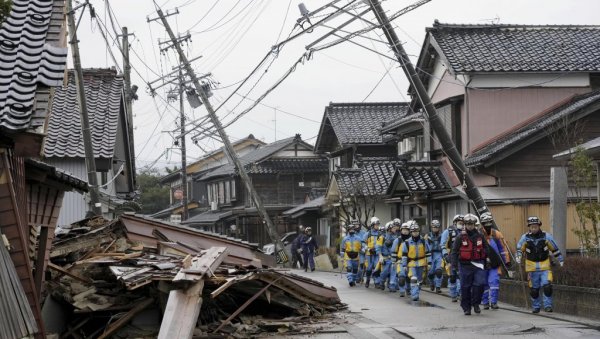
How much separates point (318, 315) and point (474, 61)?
16.0 meters

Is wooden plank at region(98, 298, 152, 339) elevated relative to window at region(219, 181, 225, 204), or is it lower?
lower

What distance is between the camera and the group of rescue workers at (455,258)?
59.0 feet

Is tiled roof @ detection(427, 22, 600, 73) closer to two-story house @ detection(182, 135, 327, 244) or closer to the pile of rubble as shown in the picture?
the pile of rubble

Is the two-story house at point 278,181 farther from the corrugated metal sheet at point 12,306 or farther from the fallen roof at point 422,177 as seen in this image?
the corrugated metal sheet at point 12,306

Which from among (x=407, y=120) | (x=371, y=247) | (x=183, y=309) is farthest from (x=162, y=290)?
(x=407, y=120)

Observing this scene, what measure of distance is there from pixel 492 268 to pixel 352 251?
974cm

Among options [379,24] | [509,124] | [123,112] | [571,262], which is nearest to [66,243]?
[379,24]

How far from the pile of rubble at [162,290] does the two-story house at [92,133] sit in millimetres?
6220

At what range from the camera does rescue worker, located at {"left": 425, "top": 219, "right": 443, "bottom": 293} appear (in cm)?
2334

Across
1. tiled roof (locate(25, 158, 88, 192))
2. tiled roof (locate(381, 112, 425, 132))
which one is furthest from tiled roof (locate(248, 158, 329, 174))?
tiled roof (locate(25, 158, 88, 192))

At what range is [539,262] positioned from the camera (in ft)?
58.5

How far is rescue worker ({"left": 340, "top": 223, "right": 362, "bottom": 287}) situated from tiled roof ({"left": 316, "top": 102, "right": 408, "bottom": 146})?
20.8m

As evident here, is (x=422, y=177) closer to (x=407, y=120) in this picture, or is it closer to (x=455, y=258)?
(x=407, y=120)

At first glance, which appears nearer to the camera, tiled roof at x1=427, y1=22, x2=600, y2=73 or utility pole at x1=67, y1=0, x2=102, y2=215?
utility pole at x1=67, y1=0, x2=102, y2=215
